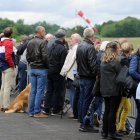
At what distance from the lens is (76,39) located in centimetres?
1191

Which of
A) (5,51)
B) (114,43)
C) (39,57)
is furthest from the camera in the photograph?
(5,51)

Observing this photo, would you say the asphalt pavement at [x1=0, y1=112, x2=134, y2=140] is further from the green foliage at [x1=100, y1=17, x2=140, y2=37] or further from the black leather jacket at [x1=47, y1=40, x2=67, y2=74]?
the green foliage at [x1=100, y1=17, x2=140, y2=37]

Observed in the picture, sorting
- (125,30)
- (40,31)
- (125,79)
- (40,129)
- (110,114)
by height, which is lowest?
(40,129)

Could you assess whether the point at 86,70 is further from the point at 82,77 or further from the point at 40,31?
the point at 40,31

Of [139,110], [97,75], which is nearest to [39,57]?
[97,75]

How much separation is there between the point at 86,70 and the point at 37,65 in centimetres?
196

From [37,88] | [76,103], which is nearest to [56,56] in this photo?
[37,88]

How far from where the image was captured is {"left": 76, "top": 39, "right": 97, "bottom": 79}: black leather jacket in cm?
1020

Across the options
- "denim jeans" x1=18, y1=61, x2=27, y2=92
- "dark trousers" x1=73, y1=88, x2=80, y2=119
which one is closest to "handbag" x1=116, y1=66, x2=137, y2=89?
"dark trousers" x1=73, y1=88, x2=80, y2=119

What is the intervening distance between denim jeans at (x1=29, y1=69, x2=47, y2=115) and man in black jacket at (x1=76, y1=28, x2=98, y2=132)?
5.50ft

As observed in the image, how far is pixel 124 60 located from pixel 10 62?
4.17m

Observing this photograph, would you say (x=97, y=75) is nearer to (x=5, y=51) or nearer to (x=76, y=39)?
(x=76, y=39)

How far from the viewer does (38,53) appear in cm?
1188

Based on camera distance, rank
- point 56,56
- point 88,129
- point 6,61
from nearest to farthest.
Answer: point 88,129
point 56,56
point 6,61
